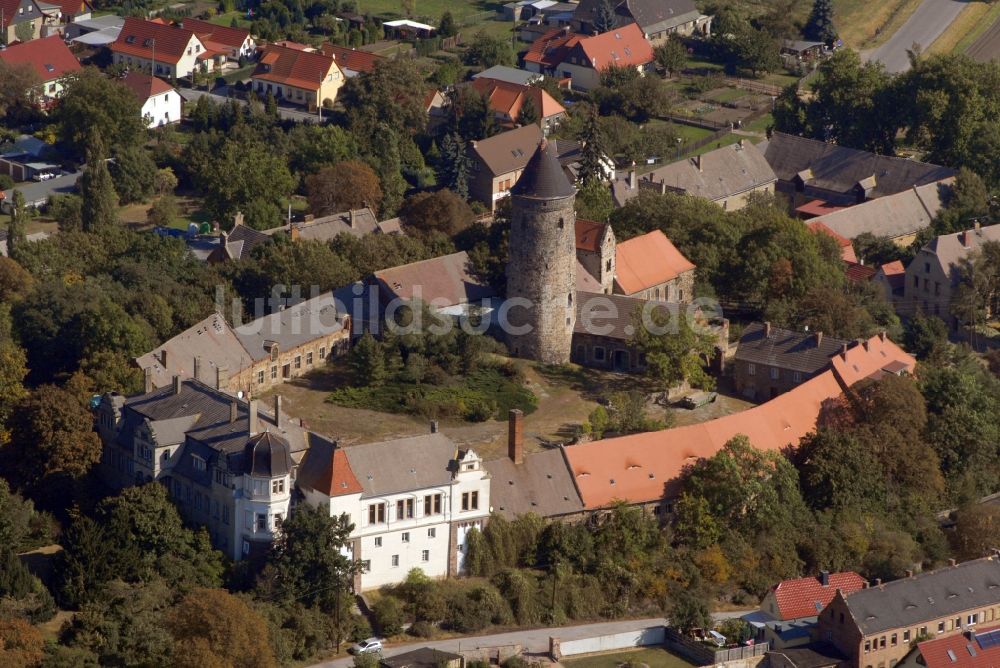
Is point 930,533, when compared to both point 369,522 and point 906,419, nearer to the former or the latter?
point 906,419

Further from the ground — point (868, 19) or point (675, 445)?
point (675, 445)

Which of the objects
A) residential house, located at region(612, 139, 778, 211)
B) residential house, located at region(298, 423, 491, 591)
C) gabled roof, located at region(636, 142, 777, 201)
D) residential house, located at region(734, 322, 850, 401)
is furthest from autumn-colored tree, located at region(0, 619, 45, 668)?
gabled roof, located at region(636, 142, 777, 201)

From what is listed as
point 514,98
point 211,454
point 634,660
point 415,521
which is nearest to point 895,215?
point 514,98

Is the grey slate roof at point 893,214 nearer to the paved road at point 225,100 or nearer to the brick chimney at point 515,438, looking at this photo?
the paved road at point 225,100

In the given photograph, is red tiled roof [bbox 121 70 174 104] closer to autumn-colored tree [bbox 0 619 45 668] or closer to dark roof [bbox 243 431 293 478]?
dark roof [bbox 243 431 293 478]

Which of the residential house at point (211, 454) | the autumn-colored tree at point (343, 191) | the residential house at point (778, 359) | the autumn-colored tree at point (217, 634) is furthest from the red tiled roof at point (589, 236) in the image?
the autumn-colored tree at point (217, 634)

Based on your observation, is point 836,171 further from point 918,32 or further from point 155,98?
point 155,98
